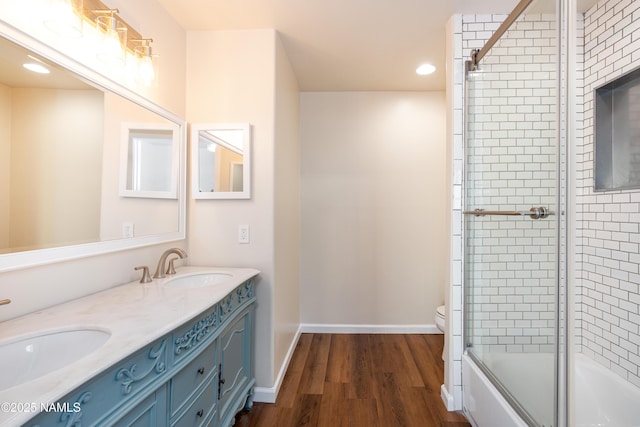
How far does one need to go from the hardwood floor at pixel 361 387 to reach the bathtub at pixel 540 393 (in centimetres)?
30

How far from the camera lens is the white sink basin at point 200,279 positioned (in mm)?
1775

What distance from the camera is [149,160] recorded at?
1728mm

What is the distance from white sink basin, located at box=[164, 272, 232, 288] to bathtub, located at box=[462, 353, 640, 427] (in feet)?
5.08

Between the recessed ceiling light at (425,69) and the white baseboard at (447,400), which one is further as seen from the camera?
the recessed ceiling light at (425,69)

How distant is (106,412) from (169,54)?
6.34 ft

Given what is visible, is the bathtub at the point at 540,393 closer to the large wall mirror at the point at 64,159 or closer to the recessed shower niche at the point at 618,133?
the recessed shower niche at the point at 618,133

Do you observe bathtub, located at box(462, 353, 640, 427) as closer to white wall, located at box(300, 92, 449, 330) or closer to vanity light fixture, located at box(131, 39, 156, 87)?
white wall, located at box(300, 92, 449, 330)

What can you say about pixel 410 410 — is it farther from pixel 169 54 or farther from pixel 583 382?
pixel 169 54

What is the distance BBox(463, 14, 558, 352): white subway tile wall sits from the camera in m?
1.36

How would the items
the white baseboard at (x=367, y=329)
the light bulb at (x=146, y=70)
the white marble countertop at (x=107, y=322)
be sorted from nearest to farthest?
the white marble countertop at (x=107, y=322)
the light bulb at (x=146, y=70)
the white baseboard at (x=367, y=329)

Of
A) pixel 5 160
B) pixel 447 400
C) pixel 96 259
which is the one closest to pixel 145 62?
pixel 5 160

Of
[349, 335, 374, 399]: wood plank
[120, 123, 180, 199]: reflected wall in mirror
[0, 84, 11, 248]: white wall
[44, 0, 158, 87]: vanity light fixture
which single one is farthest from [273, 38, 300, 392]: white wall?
[0, 84, 11, 248]: white wall

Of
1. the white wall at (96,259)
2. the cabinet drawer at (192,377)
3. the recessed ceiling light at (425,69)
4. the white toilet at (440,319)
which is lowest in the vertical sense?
the white toilet at (440,319)

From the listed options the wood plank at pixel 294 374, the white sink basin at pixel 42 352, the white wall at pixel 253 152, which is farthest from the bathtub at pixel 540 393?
the white sink basin at pixel 42 352
